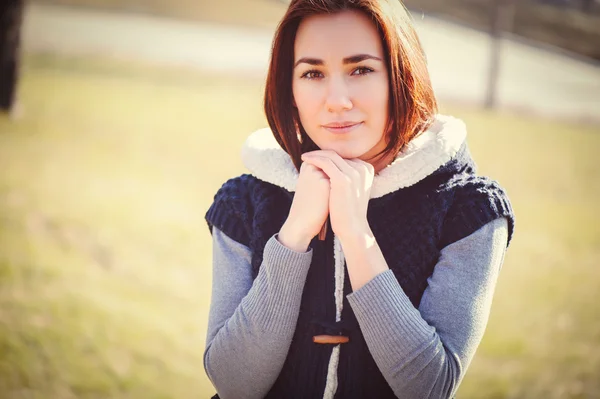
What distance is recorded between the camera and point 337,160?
1.43m

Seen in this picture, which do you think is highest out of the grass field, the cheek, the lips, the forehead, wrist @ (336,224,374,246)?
the forehead

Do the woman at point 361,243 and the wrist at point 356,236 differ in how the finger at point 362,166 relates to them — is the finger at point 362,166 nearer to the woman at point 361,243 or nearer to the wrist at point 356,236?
the woman at point 361,243

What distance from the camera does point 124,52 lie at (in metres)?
10.3

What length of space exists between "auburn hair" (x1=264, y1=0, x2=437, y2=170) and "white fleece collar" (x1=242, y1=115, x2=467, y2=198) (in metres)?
0.03

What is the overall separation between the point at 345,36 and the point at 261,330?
2.32ft

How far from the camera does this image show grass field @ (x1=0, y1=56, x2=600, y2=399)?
313 centimetres

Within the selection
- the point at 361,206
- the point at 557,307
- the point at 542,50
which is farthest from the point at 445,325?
the point at 542,50

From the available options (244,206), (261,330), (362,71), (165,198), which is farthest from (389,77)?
(165,198)

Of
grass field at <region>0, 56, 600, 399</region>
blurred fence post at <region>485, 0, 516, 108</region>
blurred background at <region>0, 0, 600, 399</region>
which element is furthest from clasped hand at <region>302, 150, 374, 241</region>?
blurred fence post at <region>485, 0, 516, 108</region>

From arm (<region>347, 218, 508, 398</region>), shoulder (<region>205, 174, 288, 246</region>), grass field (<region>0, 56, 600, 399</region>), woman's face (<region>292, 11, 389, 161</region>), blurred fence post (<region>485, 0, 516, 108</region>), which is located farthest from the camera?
blurred fence post (<region>485, 0, 516, 108</region>)

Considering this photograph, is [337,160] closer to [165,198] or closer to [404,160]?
[404,160]

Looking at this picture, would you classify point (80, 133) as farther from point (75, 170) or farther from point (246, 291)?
point (246, 291)

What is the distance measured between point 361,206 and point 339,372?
1.32 ft

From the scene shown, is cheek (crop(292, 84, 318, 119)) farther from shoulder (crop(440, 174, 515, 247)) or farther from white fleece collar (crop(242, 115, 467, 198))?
shoulder (crop(440, 174, 515, 247))
